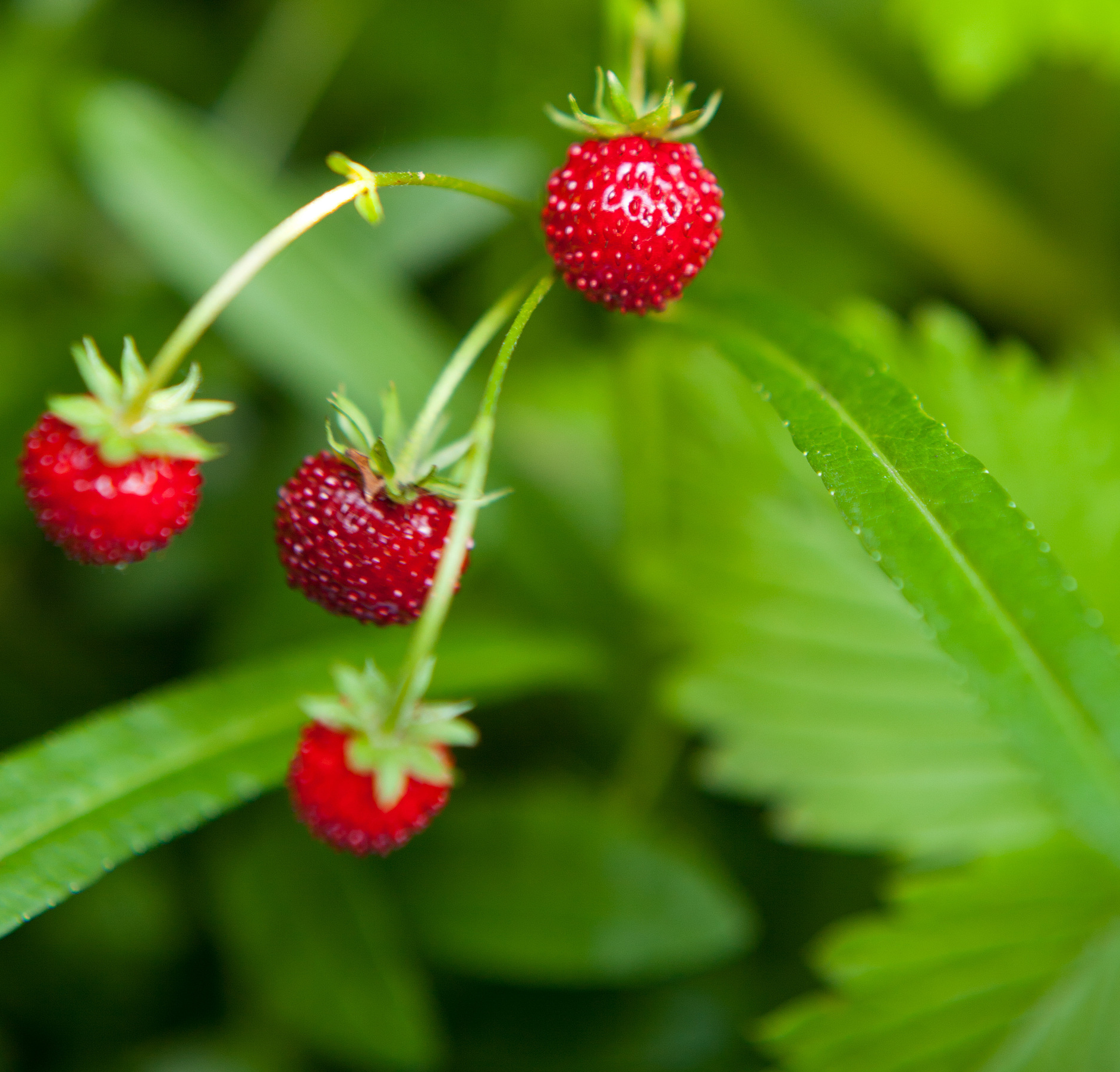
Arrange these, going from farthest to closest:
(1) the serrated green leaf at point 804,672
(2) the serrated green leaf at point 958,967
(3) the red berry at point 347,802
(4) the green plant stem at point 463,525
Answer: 1. (1) the serrated green leaf at point 804,672
2. (2) the serrated green leaf at point 958,967
3. (3) the red berry at point 347,802
4. (4) the green plant stem at point 463,525

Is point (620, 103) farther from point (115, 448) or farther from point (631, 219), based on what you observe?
point (115, 448)

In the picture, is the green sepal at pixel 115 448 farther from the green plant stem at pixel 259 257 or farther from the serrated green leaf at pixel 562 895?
the serrated green leaf at pixel 562 895

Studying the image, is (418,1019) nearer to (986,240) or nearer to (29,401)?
(29,401)

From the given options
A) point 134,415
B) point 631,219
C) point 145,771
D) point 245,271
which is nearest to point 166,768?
point 145,771

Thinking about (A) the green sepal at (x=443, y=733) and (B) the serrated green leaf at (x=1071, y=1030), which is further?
(B) the serrated green leaf at (x=1071, y=1030)

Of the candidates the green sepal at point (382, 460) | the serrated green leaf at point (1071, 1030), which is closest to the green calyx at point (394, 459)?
the green sepal at point (382, 460)

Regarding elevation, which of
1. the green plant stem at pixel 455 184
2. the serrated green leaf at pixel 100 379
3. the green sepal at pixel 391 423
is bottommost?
the serrated green leaf at pixel 100 379

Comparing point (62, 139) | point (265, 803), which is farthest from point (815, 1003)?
point (62, 139)
